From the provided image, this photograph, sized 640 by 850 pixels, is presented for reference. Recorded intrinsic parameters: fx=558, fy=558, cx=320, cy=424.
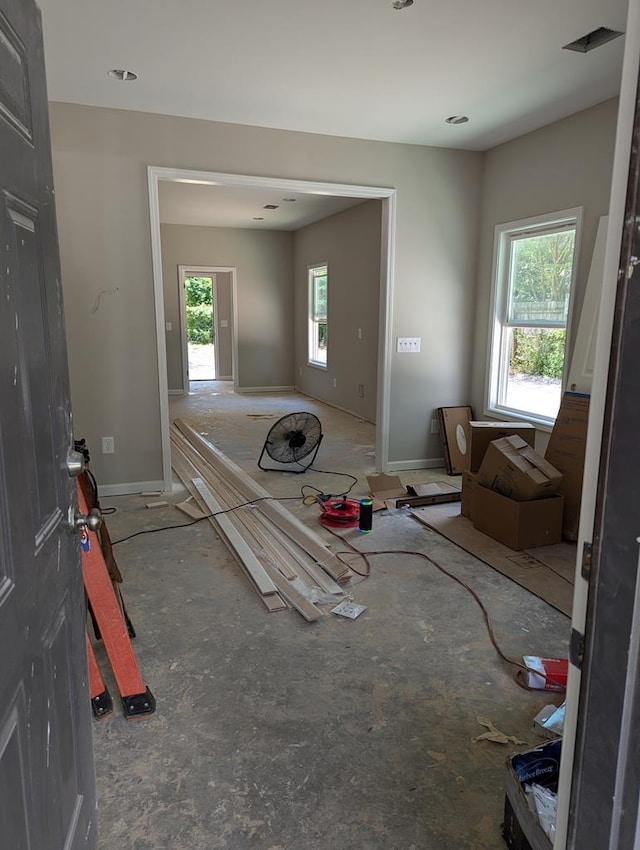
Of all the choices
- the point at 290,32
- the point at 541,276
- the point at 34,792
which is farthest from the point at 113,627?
the point at 541,276

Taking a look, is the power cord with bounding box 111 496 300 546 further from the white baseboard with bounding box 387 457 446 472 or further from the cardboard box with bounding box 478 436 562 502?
the cardboard box with bounding box 478 436 562 502

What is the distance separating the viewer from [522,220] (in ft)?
14.3

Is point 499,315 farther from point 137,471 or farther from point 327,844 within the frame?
point 327,844

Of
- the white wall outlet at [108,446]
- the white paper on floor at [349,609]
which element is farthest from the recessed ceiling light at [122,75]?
the white paper on floor at [349,609]

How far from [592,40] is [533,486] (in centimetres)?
236

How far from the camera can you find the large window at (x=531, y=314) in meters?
4.15

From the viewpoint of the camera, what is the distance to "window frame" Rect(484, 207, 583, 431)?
4.07 m

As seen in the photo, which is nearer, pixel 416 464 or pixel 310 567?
pixel 310 567

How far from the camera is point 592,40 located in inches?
111

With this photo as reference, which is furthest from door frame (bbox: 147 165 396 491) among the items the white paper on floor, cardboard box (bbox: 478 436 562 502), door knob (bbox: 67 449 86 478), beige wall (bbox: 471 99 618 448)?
door knob (bbox: 67 449 86 478)

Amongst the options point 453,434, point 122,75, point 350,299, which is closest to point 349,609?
point 453,434

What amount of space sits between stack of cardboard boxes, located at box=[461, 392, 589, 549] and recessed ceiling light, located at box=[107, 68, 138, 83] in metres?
3.09

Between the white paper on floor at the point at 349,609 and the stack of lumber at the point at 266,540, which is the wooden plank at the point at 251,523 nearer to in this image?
the stack of lumber at the point at 266,540

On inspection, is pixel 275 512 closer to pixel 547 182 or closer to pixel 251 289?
pixel 547 182
